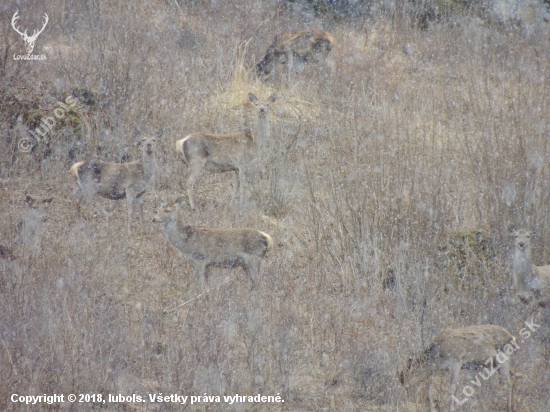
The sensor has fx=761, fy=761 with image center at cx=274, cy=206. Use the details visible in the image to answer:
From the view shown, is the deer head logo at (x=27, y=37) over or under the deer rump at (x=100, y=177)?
over

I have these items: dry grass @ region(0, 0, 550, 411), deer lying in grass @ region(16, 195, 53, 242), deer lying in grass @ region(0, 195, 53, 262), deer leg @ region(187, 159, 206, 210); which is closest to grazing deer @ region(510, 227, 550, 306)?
dry grass @ region(0, 0, 550, 411)

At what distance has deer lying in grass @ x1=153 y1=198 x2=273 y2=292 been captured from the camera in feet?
27.3

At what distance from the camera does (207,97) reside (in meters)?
13.8

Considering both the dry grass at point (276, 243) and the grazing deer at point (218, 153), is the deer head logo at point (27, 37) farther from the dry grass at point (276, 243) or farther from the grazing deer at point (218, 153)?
the grazing deer at point (218, 153)

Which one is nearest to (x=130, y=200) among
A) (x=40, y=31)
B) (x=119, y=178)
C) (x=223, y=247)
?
(x=119, y=178)

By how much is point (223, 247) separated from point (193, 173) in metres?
2.56

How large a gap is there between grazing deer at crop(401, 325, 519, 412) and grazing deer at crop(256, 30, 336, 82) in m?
9.15

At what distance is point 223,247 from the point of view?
8.34m

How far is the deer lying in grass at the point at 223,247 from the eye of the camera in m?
8.34

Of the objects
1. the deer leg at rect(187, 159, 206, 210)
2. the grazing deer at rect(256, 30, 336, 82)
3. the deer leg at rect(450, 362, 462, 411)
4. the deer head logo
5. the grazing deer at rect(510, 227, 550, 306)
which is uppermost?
the grazing deer at rect(256, 30, 336, 82)

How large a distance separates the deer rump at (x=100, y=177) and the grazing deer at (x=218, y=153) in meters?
0.84

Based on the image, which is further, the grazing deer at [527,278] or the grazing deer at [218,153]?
the grazing deer at [218,153]

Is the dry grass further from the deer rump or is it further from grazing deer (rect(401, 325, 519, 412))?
the deer rump

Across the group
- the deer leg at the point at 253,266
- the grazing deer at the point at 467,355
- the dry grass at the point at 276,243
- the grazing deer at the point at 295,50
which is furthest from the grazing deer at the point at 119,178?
the grazing deer at the point at 295,50
